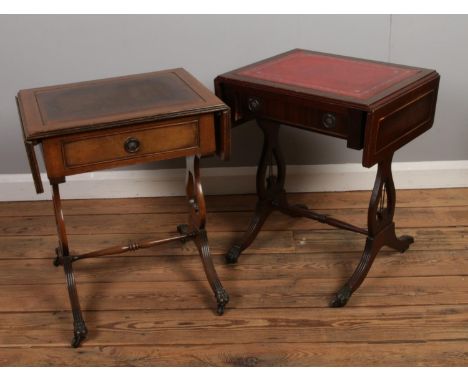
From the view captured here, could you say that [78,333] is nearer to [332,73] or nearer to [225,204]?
[225,204]

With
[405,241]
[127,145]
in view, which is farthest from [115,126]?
[405,241]

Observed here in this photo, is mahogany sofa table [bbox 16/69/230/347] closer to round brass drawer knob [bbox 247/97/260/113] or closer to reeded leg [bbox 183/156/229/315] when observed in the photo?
reeded leg [bbox 183/156/229/315]

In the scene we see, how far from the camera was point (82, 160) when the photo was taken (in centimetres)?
196

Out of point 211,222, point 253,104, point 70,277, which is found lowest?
point 211,222

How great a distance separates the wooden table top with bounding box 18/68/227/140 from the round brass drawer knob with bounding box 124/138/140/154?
0.07 m

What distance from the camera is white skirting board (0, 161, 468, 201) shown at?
315 centimetres

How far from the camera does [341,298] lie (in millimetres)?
2355

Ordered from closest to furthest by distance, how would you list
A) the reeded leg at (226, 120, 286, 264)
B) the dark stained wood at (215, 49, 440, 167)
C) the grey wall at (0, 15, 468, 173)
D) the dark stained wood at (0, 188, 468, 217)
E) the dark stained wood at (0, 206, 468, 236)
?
the dark stained wood at (215, 49, 440, 167), the reeded leg at (226, 120, 286, 264), the grey wall at (0, 15, 468, 173), the dark stained wood at (0, 206, 468, 236), the dark stained wood at (0, 188, 468, 217)

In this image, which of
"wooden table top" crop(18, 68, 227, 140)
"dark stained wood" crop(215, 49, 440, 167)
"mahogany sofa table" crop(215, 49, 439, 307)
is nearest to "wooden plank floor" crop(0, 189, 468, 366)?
"mahogany sofa table" crop(215, 49, 439, 307)

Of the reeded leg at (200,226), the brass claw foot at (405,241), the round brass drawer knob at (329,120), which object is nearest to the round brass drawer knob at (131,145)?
the reeded leg at (200,226)

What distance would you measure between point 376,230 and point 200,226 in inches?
28.2

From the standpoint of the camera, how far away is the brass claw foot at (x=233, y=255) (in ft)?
8.69

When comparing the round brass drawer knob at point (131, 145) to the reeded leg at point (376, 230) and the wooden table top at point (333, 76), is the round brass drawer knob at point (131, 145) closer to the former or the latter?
the wooden table top at point (333, 76)

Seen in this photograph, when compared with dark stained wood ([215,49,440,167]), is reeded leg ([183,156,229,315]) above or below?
below
